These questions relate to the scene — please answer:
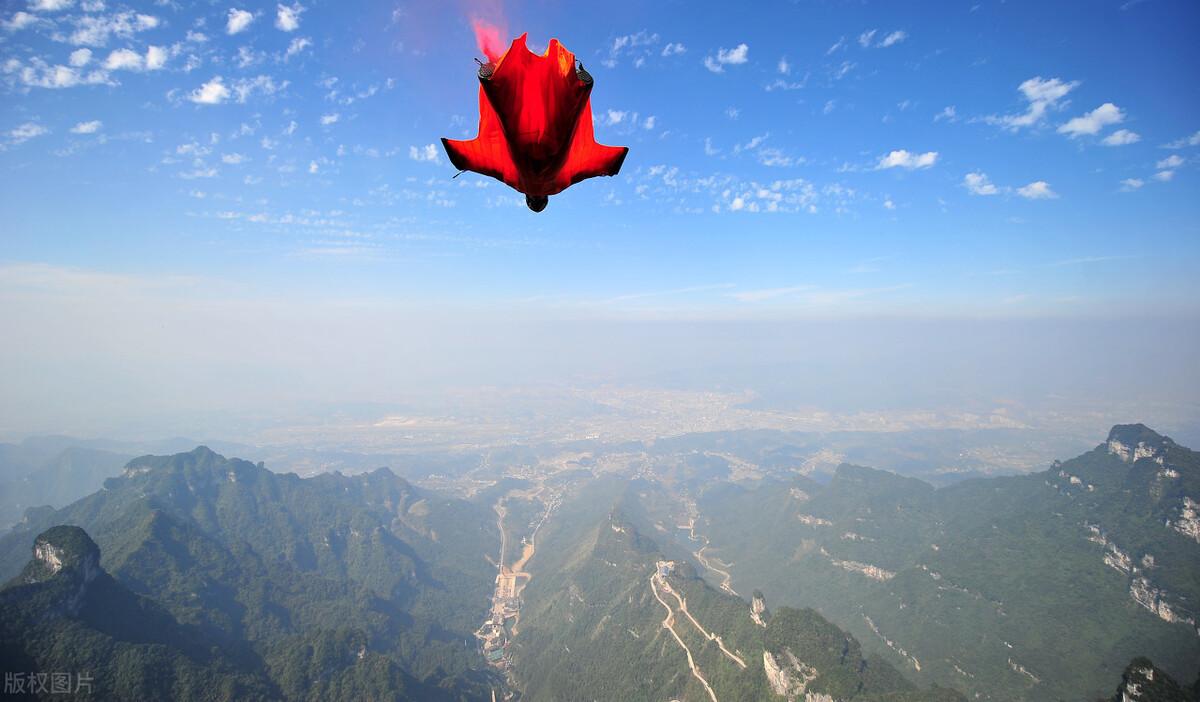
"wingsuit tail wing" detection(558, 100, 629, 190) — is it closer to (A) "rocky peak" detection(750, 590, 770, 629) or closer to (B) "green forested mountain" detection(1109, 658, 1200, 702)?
(B) "green forested mountain" detection(1109, 658, 1200, 702)

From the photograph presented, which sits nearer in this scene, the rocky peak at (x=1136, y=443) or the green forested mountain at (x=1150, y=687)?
the green forested mountain at (x=1150, y=687)

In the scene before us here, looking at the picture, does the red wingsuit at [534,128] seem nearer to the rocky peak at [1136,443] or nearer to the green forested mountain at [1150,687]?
the green forested mountain at [1150,687]

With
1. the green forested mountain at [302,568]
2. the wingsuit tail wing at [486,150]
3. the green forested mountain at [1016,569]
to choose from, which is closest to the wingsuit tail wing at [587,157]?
the wingsuit tail wing at [486,150]

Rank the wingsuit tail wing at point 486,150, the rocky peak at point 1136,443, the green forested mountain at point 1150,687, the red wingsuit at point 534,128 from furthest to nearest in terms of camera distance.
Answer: the rocky peak at point 1136,443 → the green forested mountain at point 1150,687 → the wingsuit tail wing at point 486,150 → the red wingsuit at point 534,128

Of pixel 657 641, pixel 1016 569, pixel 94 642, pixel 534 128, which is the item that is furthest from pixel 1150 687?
pixel 94 642

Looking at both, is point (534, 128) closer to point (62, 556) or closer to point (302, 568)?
point (62, 556)
